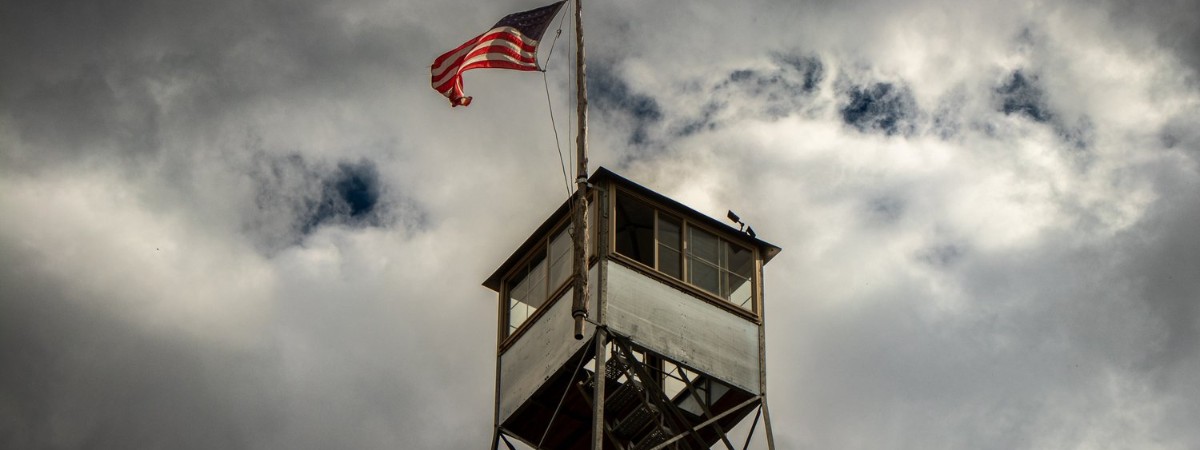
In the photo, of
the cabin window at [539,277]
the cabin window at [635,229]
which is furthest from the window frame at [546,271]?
the cabin window at [635,229]

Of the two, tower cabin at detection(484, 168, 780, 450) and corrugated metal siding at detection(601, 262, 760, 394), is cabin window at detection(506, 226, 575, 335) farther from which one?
corrugated metal siding at detection(601, 262, 760, 394)

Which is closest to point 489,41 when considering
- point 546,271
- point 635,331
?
point 546,271

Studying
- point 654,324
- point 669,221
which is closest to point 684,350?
point 654,324

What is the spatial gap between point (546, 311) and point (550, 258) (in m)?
1.38

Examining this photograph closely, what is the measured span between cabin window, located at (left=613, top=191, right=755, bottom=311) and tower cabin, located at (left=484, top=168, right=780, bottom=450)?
2 centimetres

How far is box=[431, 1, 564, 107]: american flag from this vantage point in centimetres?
3841

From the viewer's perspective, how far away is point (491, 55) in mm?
38406

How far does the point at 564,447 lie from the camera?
3953 cm

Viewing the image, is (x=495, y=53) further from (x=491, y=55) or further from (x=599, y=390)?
(x=599, y=390)

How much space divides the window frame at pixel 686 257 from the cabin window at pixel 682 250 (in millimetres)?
19

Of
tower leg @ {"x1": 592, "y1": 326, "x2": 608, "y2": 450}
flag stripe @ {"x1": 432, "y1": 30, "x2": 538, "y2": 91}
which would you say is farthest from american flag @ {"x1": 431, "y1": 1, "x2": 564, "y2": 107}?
tower leg @ {"x1": 592, "y1": 326, "x2": 608, "y2": 450}

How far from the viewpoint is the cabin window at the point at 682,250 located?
38375 millimetres

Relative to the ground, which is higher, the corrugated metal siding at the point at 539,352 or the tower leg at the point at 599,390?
the corrugated metal siding at the point at 539,352

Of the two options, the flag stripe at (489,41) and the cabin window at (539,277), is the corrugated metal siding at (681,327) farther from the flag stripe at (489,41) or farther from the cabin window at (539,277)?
the flag stripe at (489,41)
